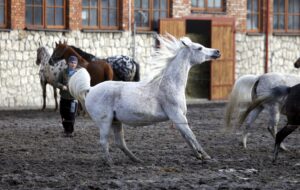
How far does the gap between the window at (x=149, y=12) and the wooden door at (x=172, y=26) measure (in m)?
0.23

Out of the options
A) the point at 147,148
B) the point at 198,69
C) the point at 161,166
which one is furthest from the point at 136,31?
the point at 161,166

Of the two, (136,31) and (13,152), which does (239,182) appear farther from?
(136,31)

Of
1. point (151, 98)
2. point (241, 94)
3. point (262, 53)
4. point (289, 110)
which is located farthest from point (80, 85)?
point (262, 53)

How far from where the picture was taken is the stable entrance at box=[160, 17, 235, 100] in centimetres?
2998

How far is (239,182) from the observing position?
34.9 feet

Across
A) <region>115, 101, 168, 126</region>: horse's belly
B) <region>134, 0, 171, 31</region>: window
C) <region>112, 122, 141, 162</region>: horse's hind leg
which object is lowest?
<region>112, 122, 141, 162</region>: horse's hind leg

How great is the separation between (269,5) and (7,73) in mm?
10587

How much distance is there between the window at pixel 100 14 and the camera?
27.6 m

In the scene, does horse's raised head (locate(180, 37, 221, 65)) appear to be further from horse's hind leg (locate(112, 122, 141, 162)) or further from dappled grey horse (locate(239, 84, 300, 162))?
horse's hind leg (locate(112, 122, 141, 162))

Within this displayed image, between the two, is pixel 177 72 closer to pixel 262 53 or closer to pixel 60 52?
pixel 60 52

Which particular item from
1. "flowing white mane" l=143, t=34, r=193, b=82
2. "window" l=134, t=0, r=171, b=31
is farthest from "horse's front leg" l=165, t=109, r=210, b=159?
"window" l=134, t=0, r=171, b=31

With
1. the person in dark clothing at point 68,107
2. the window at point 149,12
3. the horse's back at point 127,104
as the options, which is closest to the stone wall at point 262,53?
the window at point 149,12

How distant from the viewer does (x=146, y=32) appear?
93.9 feet

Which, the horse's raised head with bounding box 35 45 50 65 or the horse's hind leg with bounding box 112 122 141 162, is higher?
the horse's raised head with bounding box 35 45 50 65
